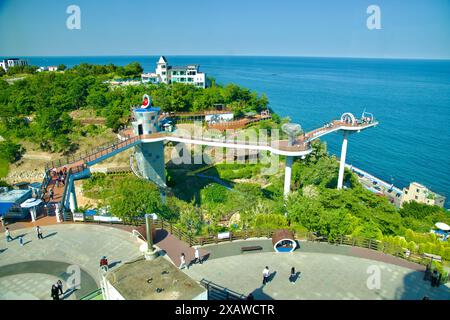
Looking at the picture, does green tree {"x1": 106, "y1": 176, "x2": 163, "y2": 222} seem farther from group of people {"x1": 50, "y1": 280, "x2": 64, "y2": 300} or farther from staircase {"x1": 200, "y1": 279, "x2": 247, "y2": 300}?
staircase {"x1": 200, "y1": 279, "x2": 247, "y2": 300}

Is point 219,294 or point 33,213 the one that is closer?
point 219,294

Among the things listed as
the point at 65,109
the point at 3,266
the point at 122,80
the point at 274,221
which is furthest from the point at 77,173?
the point at 122,80

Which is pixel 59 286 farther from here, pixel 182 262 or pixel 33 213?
pixel 33 213

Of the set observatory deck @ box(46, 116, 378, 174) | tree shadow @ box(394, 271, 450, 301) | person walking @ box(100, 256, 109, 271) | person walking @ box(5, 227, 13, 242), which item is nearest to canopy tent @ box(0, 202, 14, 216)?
Answer: person walking @ box(5, 227, 13, 242)

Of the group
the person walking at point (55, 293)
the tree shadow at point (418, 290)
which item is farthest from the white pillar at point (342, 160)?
the person walking at point (55, 293)

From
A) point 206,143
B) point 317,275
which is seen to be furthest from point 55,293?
point 206,143
